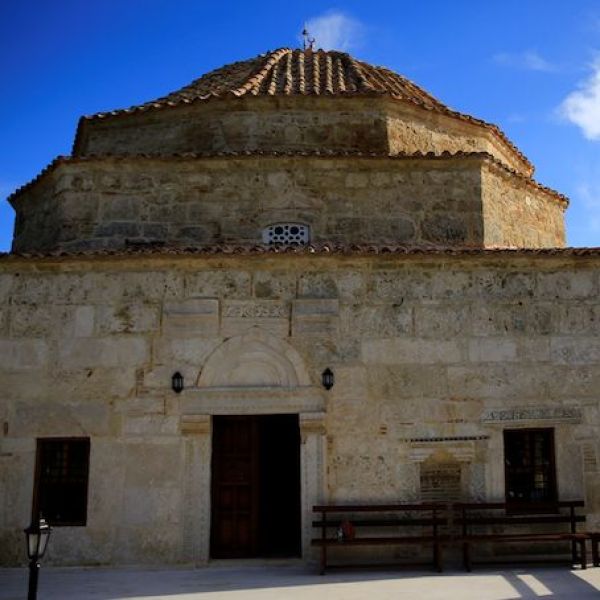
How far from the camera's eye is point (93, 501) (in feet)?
25.6

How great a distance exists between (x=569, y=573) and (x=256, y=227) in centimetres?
570

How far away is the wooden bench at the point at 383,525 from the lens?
7.35 m

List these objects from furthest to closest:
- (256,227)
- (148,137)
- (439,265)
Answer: (148,137) → (256,227) → (439,265)

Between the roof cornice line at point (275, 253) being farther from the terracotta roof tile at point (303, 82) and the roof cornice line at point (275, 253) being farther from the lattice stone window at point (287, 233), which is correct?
the terracotta roof tile at point (303, 82)

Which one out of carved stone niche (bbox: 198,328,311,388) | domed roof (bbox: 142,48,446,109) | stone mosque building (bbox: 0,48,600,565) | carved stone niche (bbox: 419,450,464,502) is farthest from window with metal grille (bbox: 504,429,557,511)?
domed roof (bbox: 142,48,446,109)

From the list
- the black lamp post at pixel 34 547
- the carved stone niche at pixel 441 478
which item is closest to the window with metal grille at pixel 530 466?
the carved stone niche at pixel 441 478

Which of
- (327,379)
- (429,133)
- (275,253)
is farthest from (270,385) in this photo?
(429,133)

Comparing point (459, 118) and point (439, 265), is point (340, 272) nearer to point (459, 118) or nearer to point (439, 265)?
point (439, 265)

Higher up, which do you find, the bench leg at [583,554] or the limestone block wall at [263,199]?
the limestone block wall at [263,199]

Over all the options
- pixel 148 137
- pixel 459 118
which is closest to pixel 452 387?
pixel 459 118

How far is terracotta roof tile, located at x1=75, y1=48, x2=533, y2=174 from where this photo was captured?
1093 cm

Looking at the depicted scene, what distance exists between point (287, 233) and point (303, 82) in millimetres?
3149

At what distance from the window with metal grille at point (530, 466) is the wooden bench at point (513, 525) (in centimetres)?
23

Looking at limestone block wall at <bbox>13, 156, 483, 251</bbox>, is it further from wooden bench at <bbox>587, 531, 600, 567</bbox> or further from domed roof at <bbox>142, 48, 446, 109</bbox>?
wooden bench at <bbox>587, 531, 600, 567</bbox>
